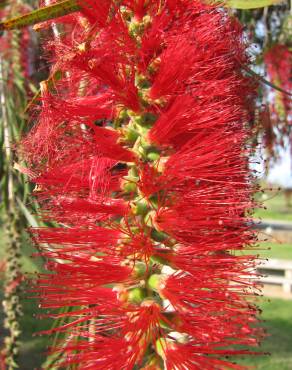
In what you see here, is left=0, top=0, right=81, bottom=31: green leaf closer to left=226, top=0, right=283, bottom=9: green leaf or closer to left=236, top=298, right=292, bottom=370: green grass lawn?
left=226, top=0, right=283, bottom=9: green leaf

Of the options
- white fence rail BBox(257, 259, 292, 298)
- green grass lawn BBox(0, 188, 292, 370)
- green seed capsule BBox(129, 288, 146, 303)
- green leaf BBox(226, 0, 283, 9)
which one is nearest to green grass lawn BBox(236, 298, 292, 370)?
green grass lawn BBox(0, 188, 292, 370)

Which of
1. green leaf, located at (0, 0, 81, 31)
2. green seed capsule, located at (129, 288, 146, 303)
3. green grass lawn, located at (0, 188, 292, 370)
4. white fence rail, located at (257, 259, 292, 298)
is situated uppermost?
green leaf, located at (0, 0, 81, 31)

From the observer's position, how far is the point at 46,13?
3.20 ft

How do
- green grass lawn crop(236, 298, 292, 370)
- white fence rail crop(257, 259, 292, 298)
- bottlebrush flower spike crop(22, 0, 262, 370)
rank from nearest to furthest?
1. bottlebrush flower spike crop(22, 0, 262, 370)
2. green grass lawn crop(236, 298, 292, 370)
3. white fence rail crop(257, 259, 292, 298)

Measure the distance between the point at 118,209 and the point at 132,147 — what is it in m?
0.11

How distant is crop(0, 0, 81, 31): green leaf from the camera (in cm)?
96

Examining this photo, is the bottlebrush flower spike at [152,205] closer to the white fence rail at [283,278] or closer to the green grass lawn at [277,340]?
the green grass lawn at [277,340]

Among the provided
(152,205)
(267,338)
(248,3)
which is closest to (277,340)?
(267,338)

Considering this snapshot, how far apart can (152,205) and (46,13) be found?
0.37 metres

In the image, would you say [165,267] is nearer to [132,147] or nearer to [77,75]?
[132,147]

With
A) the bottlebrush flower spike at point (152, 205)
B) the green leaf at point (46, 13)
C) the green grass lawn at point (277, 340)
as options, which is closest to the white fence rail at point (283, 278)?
the green grass lawn at point (277, 340)

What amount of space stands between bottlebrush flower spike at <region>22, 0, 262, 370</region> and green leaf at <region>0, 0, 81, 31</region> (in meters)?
0.04

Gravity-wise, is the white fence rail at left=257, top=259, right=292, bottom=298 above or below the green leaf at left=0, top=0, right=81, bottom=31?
below

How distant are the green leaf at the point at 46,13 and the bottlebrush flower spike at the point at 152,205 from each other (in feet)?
0.12
